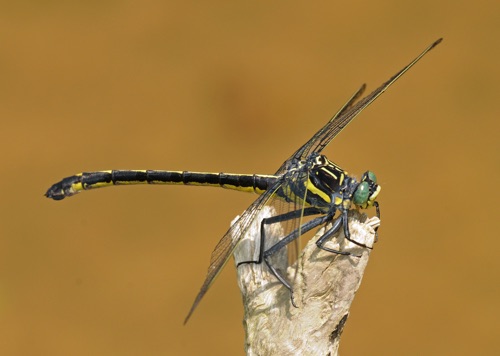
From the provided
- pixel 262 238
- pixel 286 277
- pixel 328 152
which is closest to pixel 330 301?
pixel 286 277

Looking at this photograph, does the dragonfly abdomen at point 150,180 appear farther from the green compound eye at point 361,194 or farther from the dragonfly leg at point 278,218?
the green compound eye at point 361,194

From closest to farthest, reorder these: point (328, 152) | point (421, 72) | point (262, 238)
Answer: point (262, 238)
point (328, 152)
point (421, 72)

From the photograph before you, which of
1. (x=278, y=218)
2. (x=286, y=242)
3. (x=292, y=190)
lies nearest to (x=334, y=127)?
(x=292, y=190)

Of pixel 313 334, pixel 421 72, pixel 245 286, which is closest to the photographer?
pixel 313 334

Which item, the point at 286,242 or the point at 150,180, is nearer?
the point at 286,242

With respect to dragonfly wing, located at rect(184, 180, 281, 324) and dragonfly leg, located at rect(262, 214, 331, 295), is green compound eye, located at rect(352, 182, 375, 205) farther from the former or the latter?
dragonfly wing, located at rect(184, 180, 281, 324)

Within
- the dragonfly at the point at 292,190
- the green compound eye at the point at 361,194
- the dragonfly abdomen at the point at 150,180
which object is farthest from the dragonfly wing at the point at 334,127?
the green compound eye at the point at 361,194

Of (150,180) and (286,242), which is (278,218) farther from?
(150,180)

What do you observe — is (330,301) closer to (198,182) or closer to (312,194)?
(312,194)
